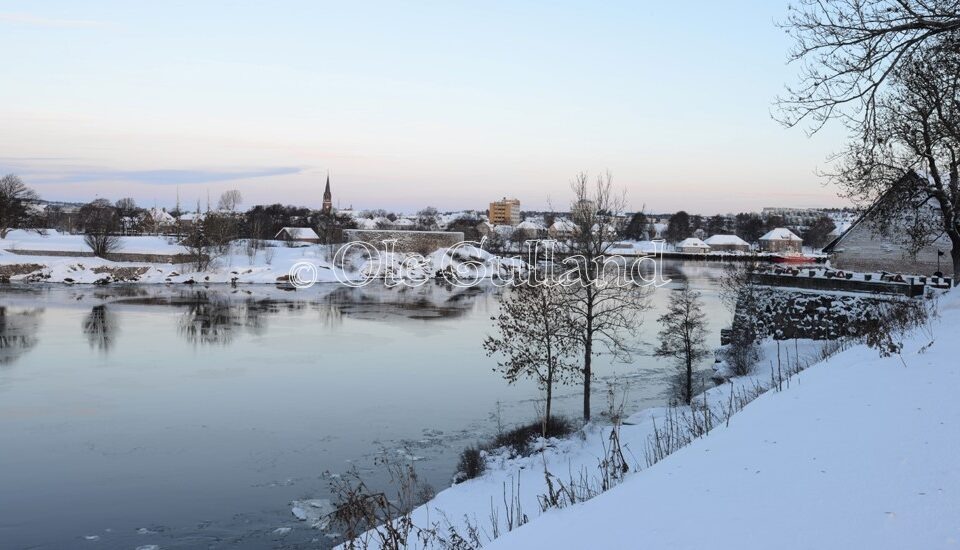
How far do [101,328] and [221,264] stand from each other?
37.5 meters

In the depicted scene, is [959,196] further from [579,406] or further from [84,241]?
[84,241]

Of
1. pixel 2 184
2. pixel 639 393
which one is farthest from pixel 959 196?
pixel 2 184

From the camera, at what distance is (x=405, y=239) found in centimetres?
9038

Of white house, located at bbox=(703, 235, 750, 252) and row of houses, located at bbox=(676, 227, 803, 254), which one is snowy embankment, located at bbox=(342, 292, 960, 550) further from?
white house, located at bbox=(703, 235, 750, 252)

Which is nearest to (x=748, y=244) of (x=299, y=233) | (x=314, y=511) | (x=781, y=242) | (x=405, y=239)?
(x=781, y=242)

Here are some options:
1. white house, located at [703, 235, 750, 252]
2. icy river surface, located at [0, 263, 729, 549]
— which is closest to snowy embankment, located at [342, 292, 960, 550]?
icy river surface, located at [0, 263, 729, 549]

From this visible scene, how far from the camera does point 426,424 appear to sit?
60.4 ft

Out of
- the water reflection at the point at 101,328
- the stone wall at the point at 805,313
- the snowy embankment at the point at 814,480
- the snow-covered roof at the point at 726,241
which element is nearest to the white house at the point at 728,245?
the snow-covered roof at the point at 726,241

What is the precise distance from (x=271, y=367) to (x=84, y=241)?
205 feet

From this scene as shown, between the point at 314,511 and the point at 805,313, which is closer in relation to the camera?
the point at 314,511

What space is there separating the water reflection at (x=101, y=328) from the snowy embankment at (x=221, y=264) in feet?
76.8

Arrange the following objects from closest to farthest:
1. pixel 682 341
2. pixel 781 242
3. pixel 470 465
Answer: pixel 470 465, pixel 682 341, pixel 781 242

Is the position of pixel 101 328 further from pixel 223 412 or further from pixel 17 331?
pixel 223 412

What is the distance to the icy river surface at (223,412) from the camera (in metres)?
12.7
